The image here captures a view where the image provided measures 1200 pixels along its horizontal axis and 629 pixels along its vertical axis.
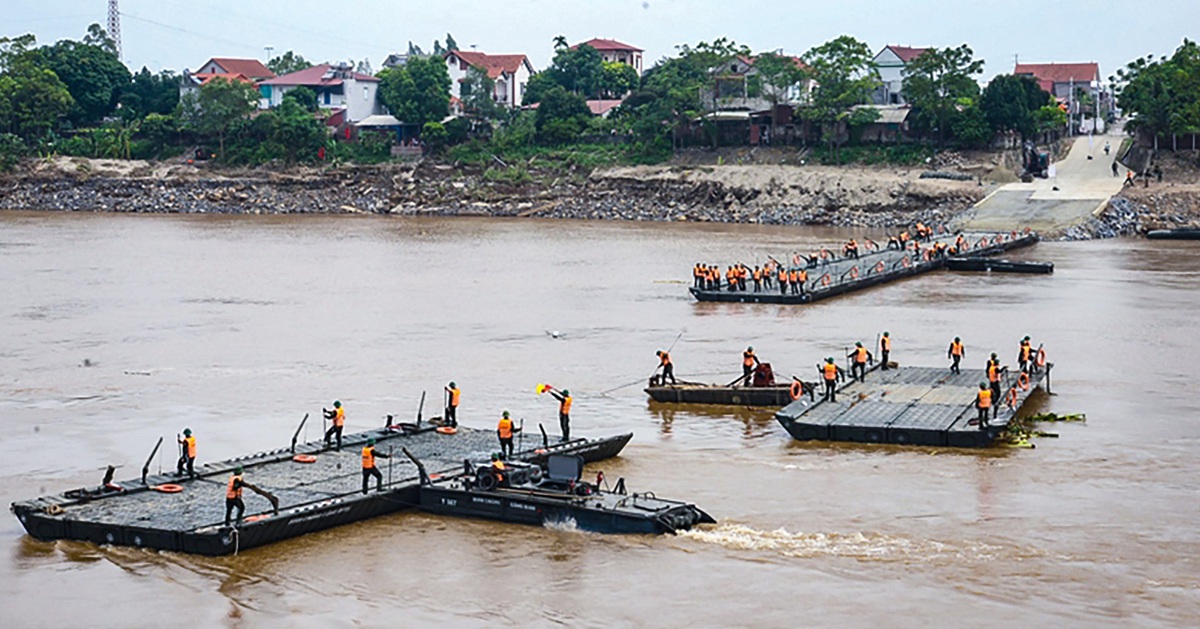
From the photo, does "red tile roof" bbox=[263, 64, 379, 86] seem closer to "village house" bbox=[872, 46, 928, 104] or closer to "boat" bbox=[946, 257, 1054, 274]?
"village house" bbox=[872, 46, 928, 104]

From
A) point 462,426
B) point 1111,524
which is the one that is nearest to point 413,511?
point 462,426

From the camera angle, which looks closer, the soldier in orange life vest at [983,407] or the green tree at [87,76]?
the soldier in orange life vest at [983,407]

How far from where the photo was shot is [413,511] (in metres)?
25.1

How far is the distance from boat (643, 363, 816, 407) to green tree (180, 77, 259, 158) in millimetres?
81123

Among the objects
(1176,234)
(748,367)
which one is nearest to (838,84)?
(1176,234)

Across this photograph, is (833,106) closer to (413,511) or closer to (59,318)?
(59,318)

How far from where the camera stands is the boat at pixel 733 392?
33719 millimetres

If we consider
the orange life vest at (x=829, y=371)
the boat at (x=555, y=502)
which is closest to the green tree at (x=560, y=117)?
the orange life vest at (x=829, y=371)

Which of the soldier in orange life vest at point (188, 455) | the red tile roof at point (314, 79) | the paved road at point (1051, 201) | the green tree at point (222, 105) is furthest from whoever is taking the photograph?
the red tile roof at point (314, 79)

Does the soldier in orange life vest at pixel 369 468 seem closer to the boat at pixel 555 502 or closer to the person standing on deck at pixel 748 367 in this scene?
the boat at pixel 555 502

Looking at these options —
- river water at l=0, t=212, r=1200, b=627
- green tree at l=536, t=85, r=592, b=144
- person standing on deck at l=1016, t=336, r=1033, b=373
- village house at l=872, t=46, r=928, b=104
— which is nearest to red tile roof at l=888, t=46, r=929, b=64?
village house at l=872, t=46, r=928, b=104

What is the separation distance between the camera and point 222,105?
358 feet

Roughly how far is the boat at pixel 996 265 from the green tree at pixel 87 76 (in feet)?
252

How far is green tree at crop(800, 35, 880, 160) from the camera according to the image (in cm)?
9606
